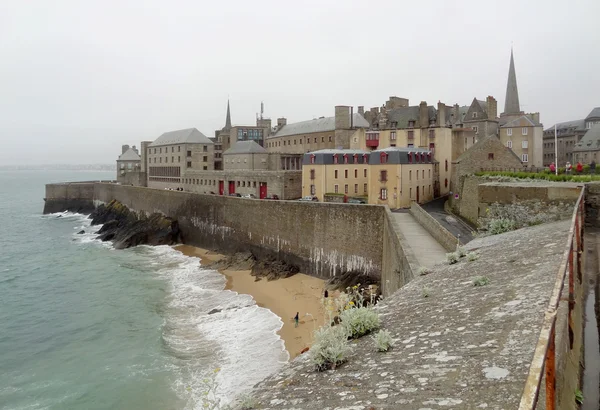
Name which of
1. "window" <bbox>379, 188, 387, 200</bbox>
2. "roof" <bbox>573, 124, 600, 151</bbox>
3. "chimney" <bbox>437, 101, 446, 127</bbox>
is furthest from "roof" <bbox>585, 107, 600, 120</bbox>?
"window" <bbox>379, 188, 387, 200</bbox>

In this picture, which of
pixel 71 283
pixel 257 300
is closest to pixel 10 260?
pixel 71 283

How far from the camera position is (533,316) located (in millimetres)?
5227

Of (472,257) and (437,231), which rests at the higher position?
(472,257)

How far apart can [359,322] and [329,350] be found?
3.37 ft

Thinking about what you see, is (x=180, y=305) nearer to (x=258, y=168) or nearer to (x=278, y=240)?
(x=278, y=240)

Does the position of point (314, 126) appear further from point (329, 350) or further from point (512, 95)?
point (329, 350)

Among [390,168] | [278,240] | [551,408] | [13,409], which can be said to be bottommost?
[13,409]

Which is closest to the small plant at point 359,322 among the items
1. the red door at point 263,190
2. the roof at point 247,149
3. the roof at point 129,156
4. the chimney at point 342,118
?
the red door at point 263,190

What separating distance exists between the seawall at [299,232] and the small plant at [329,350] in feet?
23.4

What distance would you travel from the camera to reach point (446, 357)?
16.4 ft

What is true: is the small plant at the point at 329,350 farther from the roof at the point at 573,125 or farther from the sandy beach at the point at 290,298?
the roof at the point at 573,125

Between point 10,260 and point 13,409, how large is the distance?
104 feet

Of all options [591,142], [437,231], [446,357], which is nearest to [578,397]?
[446,357]

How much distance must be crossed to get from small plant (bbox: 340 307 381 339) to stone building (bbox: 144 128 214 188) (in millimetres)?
56980
